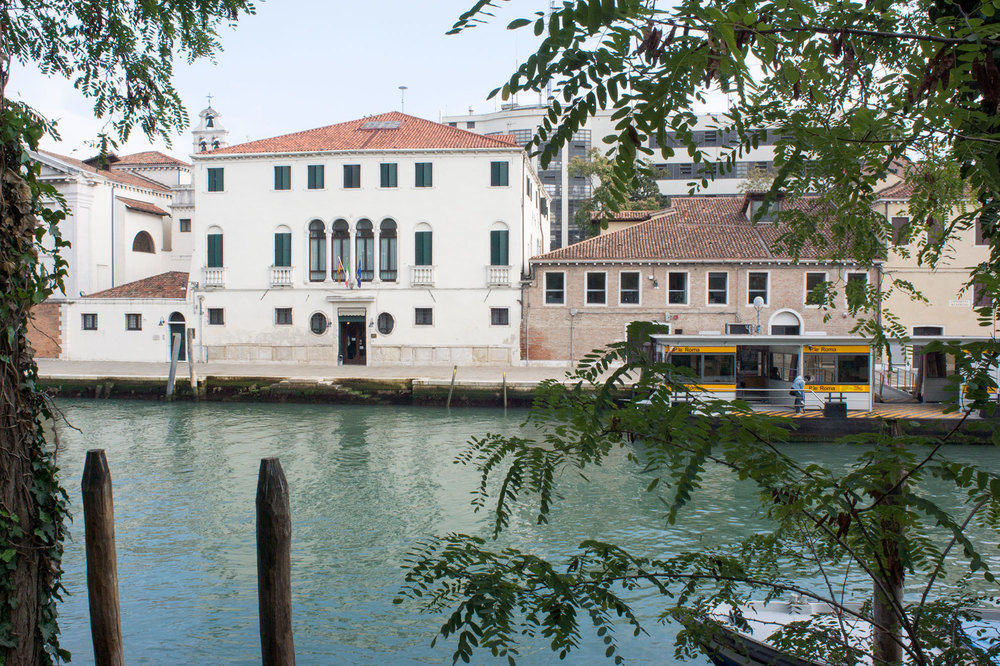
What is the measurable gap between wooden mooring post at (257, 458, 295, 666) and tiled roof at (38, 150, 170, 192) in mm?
29851

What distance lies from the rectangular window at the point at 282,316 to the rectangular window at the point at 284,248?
1626 millimetres

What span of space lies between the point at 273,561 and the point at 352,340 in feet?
78.2

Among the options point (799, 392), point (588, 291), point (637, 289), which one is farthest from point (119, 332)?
point (799, 392)

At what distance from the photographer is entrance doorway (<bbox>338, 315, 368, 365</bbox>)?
1093 inches

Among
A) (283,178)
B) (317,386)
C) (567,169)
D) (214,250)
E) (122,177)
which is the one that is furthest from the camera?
(567,169)

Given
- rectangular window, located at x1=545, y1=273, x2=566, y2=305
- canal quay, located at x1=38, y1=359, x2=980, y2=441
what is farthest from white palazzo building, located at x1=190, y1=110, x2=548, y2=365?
canal quay, located at x1=38, y1=359, x2=980, y2=441

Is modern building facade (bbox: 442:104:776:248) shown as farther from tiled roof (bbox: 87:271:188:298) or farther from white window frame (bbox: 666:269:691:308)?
tiled roof (bbox: 87:271:188:298)

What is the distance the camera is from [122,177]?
33.7 m

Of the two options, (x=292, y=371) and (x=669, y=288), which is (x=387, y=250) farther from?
(x=669, y=288)

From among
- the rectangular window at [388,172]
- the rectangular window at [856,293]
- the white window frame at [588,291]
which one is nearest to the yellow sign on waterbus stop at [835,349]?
the white window frame at [588,291]

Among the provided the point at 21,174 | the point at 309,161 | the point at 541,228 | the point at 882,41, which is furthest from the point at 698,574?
the point at 541,228

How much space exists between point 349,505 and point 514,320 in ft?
51.1

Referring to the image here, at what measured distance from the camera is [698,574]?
2.79 meters

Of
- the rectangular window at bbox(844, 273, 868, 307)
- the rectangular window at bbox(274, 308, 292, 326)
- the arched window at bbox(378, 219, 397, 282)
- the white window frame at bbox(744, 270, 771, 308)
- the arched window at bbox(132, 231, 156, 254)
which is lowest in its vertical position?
the rectangular window at bbox(844, 273, 868, 307)
